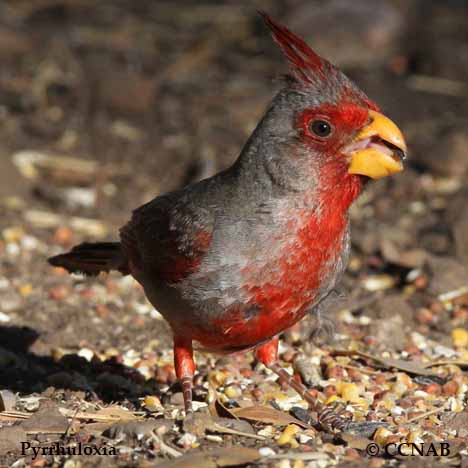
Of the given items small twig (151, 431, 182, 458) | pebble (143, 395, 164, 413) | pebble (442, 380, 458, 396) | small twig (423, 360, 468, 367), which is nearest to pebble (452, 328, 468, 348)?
small twig (423, 360, 468, 367)

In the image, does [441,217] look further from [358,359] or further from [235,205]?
[235,205]

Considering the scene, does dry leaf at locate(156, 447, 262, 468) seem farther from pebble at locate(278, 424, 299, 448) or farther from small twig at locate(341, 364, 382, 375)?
small twig at locate(341, 364, 382, 375)

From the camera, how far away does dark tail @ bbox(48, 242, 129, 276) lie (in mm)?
5613

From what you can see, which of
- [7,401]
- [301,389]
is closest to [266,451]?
[301,389]

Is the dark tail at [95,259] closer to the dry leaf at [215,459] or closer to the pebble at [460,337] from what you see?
the dry leaf at [215,459]

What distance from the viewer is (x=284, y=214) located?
15.0ft

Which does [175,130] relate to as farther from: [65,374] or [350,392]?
[350,392]

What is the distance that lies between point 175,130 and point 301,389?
4.53 meters

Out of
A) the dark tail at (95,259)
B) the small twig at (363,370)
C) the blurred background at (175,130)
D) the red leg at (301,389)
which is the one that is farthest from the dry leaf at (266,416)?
the blurred background at (175,130)

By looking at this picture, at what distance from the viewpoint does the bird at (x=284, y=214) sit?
454cm

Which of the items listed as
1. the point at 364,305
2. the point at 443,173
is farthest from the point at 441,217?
the point at 364,305

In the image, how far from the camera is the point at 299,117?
4.61m

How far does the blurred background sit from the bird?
0.29 meters

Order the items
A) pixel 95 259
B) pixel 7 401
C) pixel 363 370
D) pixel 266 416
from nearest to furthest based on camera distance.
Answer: pixel 266 416, pixel 7 401, pixel 363 370, pixel 95 259
